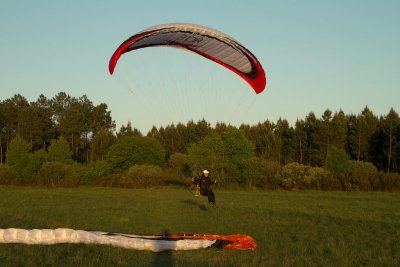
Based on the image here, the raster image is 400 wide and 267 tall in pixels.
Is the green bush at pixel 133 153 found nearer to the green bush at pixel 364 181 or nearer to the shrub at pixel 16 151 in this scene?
the shrub at pixel 16 151

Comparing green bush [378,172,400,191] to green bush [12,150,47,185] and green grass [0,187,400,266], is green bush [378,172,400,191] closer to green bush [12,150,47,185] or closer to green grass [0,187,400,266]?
green grass [0,187,400,266]

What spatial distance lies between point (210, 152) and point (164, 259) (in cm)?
4169

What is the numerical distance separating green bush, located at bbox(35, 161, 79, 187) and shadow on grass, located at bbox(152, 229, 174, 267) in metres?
44.4

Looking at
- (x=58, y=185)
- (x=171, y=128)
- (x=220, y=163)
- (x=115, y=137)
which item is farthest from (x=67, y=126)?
(x=220, y=163)

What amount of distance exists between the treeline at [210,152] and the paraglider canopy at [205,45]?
24.7 metres

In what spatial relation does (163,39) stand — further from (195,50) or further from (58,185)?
(58,185)

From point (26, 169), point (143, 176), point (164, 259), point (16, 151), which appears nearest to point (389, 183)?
point (143, 176)

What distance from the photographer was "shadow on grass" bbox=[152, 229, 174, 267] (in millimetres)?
8919

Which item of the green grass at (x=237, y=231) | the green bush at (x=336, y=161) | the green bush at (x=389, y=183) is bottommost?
the green grass at (x=237, y=231)

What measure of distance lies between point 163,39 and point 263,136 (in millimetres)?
56944

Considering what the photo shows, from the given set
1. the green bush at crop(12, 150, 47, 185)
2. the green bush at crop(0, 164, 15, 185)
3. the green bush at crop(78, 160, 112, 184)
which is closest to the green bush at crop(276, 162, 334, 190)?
the green bush at crop(78, 160, 112, 184)

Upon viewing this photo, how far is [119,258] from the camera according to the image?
30.1 ft

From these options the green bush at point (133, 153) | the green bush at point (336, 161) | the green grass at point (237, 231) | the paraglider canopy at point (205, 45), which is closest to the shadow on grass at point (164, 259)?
the green grass at point (237, 231)

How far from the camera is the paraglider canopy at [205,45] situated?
45.1ft
